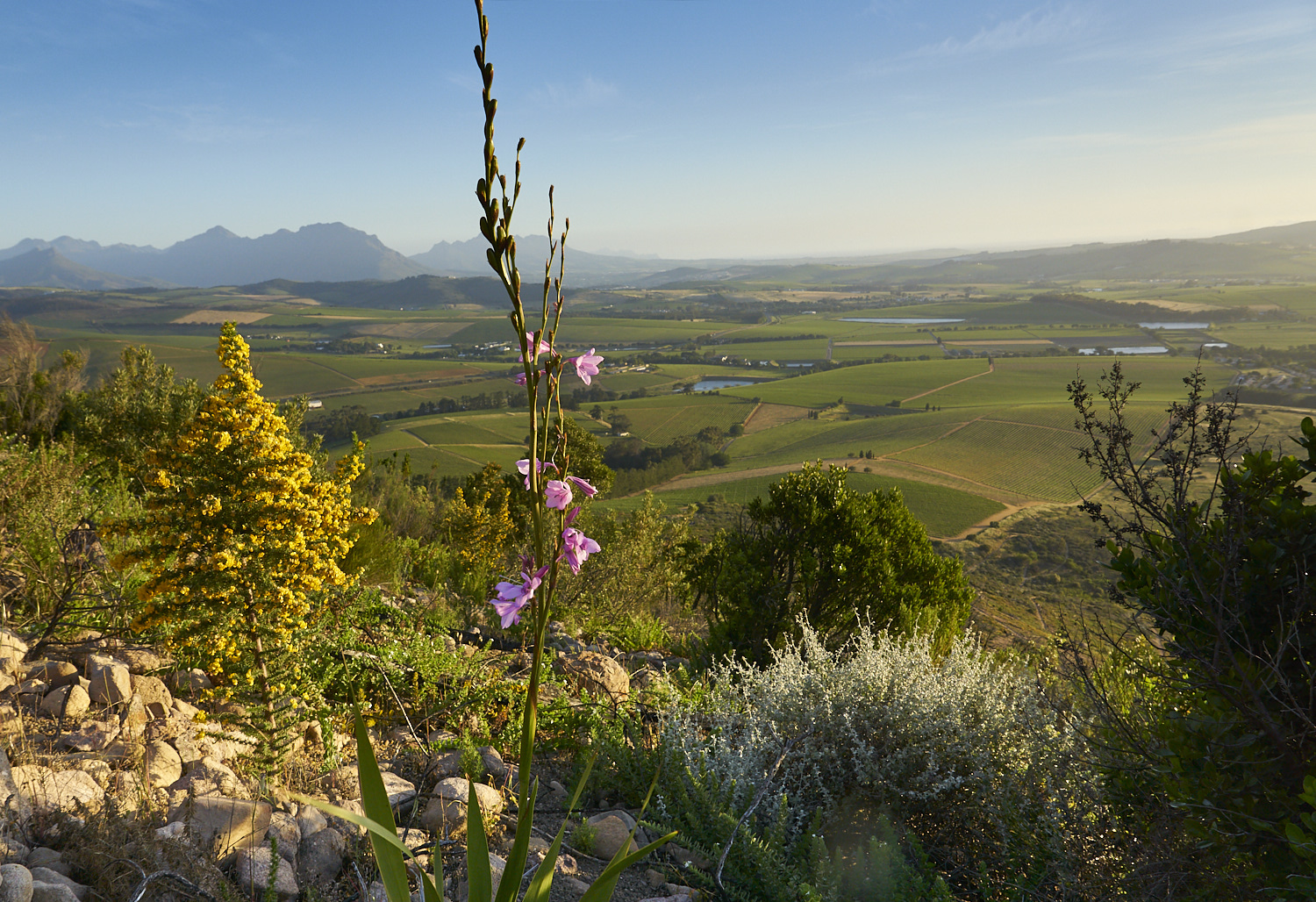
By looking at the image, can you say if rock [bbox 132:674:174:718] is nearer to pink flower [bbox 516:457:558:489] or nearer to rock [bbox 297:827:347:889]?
rock [bbox 297:827:347:889]

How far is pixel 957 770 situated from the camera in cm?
329

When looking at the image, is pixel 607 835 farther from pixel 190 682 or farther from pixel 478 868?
pixel 190 682

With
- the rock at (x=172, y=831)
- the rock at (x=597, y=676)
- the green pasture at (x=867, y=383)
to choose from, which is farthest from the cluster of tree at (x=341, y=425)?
the rock at (x=172, y=831)

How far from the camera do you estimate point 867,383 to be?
8075cm

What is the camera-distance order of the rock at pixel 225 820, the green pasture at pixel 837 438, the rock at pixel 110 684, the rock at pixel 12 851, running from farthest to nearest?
the green pasture at pixel 837 438
the rock at pixel 110 684
the rock at pixel 225 820
the rock at pixel 12 851

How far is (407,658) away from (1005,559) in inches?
1321

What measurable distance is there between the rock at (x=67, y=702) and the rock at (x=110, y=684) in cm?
10

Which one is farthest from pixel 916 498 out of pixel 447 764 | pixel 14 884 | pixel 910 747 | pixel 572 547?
pixel 14 884

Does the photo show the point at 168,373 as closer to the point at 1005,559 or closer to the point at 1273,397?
the point at 1005,559

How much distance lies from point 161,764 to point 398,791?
992 millimetres

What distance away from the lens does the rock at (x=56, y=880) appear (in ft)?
6.51

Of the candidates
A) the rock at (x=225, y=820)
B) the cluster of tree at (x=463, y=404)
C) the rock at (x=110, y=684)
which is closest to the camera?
the rock at (x=225, y=820)

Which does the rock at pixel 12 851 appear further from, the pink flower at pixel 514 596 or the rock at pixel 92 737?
the pink flower at pixel 514 596

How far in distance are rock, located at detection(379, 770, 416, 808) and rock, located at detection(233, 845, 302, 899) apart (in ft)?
2.02
